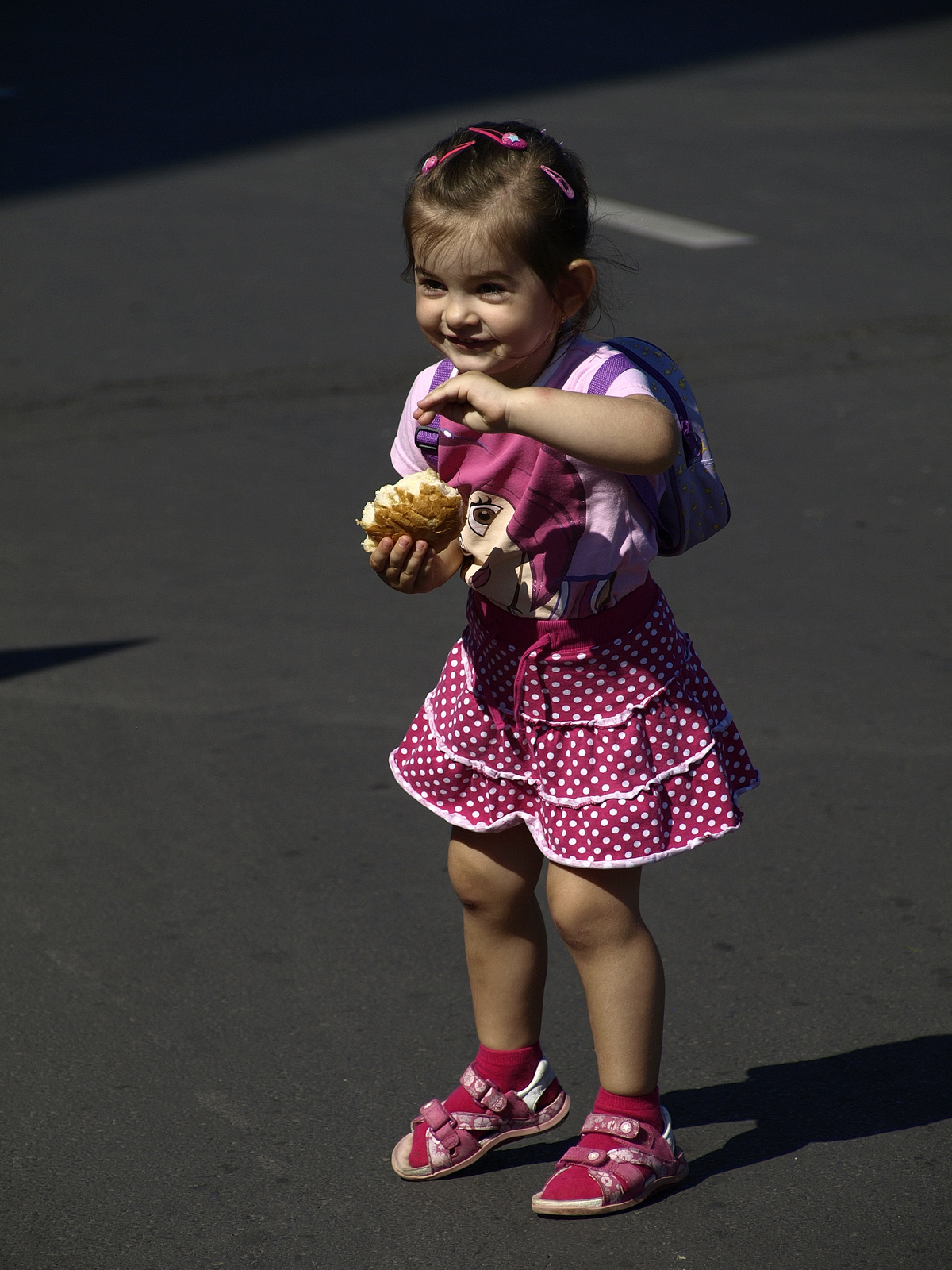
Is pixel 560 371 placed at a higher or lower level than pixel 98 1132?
higher

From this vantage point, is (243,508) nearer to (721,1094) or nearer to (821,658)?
(821,658)

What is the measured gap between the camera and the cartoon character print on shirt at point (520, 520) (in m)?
2.16

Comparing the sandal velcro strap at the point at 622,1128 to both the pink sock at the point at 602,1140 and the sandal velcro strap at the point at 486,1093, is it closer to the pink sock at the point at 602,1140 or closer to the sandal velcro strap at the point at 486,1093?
the pink sock at the point at 602,1140

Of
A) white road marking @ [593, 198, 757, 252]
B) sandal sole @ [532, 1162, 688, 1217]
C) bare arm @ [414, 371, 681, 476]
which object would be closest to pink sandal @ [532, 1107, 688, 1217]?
sandal sole @ [532, 1162, 688, 1217]

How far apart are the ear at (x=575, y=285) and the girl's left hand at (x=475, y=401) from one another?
211 mm

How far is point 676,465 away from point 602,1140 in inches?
42.3

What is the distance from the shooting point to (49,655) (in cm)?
451

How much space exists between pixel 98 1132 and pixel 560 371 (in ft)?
4.97

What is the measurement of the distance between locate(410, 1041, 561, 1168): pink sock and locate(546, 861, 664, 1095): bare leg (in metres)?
0.19

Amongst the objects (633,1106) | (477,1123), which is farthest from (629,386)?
(477,1123)

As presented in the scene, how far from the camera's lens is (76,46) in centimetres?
1622

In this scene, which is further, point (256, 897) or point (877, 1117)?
→ point (256, 897)

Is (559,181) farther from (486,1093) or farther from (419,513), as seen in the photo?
(486,1093)

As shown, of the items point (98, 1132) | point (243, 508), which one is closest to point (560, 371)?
point (98, 1132)
